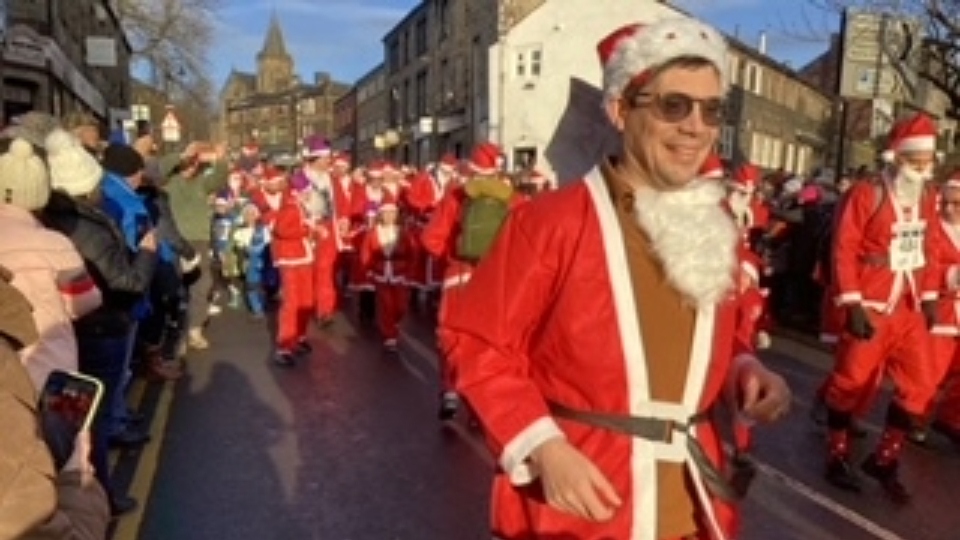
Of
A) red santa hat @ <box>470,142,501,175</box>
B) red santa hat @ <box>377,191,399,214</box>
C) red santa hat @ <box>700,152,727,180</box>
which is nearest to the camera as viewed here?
red santa hat @ <box>700,152,727,180</box>

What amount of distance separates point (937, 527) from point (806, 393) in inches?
134

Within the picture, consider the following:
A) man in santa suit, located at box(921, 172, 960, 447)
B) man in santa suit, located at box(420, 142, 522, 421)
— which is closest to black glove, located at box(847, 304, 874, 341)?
man in santa suit, located at box(921, 172, 960, 447)

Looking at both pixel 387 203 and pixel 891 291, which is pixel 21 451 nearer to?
pixel 891 291

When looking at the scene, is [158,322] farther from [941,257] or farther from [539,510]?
[539,510]

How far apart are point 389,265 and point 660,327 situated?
856 cm

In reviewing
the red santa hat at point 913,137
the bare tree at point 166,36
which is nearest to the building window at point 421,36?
the bare tree at point 166,36

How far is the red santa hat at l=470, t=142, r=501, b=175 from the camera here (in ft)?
27.4

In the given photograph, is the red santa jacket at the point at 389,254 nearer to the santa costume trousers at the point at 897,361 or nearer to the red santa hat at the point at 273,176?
the red santa hat at the point at 273,176

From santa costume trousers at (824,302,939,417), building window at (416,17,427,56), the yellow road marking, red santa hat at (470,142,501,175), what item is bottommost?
the yellow road marking

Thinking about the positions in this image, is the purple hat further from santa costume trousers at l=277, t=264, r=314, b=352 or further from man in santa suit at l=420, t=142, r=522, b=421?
man in santa suit at l=420, t=142, r=522, b=421

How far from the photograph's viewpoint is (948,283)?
6363mm

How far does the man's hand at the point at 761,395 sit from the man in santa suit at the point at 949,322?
391 centimetres

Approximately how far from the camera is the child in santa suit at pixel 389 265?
1056cm

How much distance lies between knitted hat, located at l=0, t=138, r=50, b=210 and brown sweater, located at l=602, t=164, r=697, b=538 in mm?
2464
